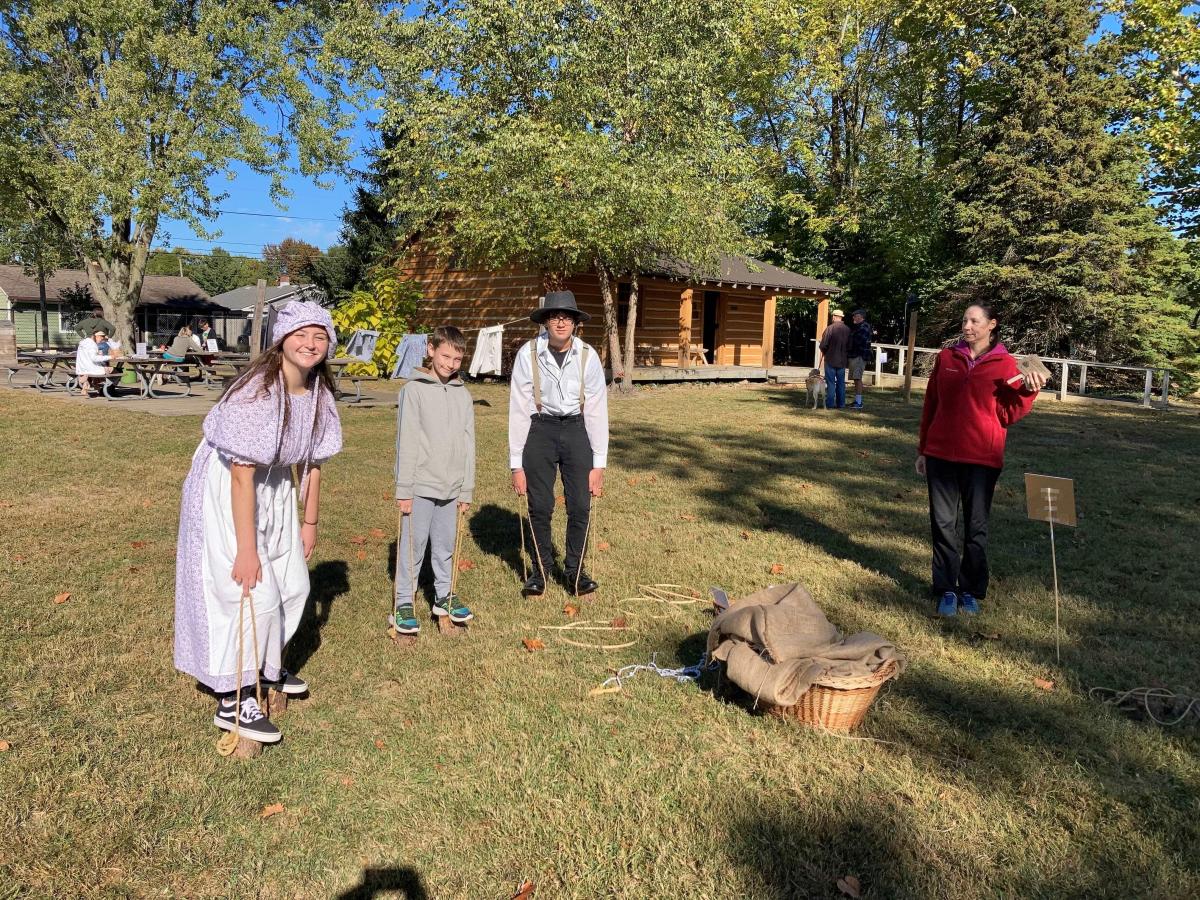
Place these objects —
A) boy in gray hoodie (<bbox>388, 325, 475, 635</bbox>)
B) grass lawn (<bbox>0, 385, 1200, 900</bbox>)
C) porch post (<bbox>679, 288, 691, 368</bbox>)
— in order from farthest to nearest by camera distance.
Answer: porch post (<bbox>679, 288, 691, 368</bbox>), boy in gray hoodie (<bbox>388, 325, 475, 635</bbox>), grass lawn (<bbox>0, 385, 1200, 900</bbox>)

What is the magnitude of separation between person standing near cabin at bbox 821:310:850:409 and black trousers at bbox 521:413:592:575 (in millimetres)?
11367

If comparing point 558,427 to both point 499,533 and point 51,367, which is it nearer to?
point 499,533

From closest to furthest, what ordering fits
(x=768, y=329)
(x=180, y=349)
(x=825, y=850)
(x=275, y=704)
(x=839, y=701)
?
(x=825, y=850)
(x=839, y=701)
(x=275, y=704)
(x=180, y=349)
(x=768, y=329)

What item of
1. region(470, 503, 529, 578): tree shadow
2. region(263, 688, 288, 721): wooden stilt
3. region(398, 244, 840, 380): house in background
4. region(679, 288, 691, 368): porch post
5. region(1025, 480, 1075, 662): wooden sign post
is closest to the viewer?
region(263, 688, 288, 721): wooden stilt

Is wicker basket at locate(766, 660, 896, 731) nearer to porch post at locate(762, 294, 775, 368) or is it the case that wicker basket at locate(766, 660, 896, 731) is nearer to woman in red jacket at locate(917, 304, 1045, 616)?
woman in red jacket at locate(917, 304, 1045, 616)

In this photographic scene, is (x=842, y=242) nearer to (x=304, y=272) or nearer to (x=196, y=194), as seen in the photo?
(x=304, y=272)

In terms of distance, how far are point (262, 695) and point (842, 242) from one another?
33.9 metres

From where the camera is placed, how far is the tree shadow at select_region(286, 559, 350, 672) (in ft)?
14.0

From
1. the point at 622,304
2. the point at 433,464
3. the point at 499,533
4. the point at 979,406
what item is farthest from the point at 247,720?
the point at 622,304

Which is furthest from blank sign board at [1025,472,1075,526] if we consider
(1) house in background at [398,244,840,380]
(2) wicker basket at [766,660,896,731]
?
(1) house in background at [398,244,840,380]

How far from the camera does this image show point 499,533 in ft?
22.3

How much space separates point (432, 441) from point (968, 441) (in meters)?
3.28

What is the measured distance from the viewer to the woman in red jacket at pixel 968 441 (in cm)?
486

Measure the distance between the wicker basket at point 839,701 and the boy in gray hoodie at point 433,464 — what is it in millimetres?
2102
